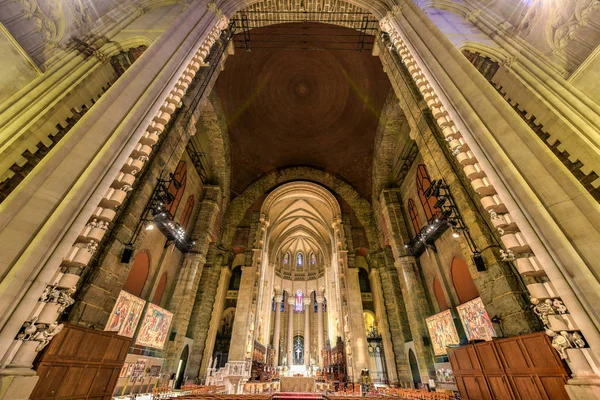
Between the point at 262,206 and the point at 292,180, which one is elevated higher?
the point at 292,180

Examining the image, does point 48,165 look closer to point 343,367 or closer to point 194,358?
point 194,358

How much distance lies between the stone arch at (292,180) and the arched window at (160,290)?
4555 millimetres

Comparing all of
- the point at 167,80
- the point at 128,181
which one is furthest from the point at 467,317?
the point at 167,80

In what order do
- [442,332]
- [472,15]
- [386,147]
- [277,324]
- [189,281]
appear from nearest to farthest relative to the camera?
[472,15] → [442,332] → [189,281] → [386,147] → [277,324]

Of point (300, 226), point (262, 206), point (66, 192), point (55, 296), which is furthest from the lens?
point (300, 226)

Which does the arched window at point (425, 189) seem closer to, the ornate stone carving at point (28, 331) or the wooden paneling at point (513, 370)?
the wooden paneling at point (513, 370)

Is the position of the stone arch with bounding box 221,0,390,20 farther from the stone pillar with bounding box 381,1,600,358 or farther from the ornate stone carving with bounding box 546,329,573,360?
the ornate stone carving with bounding box 546,329,573,360

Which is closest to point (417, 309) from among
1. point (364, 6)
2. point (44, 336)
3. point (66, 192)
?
point (44, 336)

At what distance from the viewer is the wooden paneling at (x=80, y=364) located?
11.3ft

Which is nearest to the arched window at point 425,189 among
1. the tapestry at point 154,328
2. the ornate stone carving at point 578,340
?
the ornate stone carving at point 578,340

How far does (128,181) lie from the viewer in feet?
11.6

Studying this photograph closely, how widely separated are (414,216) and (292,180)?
9.62 m

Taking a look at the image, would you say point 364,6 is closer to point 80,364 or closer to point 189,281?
point 80,364

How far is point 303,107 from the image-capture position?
17453 mm
